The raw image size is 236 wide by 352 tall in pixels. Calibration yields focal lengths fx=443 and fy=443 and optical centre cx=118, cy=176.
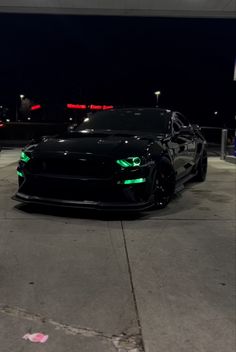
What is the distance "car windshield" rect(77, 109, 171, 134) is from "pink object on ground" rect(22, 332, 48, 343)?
164 inches

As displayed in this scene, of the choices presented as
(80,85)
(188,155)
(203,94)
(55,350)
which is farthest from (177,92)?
(55,350)

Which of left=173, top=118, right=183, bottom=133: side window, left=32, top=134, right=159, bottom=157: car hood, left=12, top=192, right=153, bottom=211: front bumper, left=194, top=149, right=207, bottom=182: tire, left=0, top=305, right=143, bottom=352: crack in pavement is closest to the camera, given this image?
left=0, top=305, right=143, bottom=352: crack in pavement

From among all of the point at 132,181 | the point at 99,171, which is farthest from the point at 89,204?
the point at 132,181

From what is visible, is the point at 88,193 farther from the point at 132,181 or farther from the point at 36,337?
the point at 36,337

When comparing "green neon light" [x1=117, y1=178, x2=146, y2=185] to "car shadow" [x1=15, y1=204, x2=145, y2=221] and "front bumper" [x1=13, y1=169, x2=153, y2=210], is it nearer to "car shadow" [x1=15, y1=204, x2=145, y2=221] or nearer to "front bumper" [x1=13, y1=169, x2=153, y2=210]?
"front bumper" [x1=13, y1=169, x2=153, y2=210]

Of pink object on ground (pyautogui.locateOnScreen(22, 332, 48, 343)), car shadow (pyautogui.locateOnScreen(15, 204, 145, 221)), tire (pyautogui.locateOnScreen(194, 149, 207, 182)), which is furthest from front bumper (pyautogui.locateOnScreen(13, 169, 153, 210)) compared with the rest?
tire (pyautogui.locateOnScreen(194, 149, 207, 182))

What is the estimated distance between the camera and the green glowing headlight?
4.98 metres

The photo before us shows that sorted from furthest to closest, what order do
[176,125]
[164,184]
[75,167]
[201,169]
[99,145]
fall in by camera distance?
1. [201,169]
2. [176,125]
3. [164,184]
4. [99,145]
5. [75,167]

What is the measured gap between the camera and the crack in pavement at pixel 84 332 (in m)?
2.56

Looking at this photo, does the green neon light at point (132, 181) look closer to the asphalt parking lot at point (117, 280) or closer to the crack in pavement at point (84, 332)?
the asphalt parking lot at point (117, 280)

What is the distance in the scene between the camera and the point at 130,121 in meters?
6.71

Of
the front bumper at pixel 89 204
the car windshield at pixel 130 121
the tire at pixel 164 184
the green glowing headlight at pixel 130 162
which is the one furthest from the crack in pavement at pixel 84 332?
the car windshield at pixel 130 121

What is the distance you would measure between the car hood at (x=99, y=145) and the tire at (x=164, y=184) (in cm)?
39

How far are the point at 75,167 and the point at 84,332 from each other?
2589 millimetres
